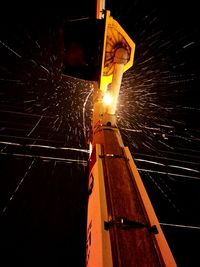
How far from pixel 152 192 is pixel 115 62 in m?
11.0

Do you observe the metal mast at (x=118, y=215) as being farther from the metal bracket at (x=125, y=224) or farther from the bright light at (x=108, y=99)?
the bright light at (x=108, y=99)

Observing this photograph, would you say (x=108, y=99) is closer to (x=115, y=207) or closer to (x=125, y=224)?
(x=115, y=207)

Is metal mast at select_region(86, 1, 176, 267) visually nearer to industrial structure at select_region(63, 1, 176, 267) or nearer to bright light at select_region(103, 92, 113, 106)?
industrial structure at select_region(63, 1, 176, 267)

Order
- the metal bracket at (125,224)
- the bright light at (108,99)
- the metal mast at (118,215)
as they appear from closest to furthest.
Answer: the metal mast at (118,215) → the metal bracket at (125,224) → the bright light at (108,99)

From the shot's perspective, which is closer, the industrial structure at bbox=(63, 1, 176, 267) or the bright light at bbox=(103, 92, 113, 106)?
the industrial structure at bbox=(63, 1, 176, 267)

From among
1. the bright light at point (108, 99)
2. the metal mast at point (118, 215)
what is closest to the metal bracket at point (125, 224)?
the metal mast at point (118, 215)

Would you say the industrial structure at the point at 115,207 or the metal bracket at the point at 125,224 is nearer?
the industrial structure at the point at 115,207

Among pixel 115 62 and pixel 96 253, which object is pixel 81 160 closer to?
pixel 115 62

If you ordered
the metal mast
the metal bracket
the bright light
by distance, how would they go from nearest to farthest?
1. the metal mast
2. the metal bracket
3. the bright light

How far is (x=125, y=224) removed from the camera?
152 cm

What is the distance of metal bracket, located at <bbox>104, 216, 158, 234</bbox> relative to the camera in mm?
1499

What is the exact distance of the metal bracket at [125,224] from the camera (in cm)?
150

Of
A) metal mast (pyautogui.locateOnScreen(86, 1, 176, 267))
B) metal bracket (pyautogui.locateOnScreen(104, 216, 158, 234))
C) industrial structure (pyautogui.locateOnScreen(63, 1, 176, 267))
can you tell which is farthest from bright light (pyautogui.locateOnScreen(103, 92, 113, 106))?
metal bracket (pyautogui.locateOnScreen(104, 216, 158, 234))

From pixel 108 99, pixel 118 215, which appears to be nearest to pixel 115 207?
pixel 118 215
